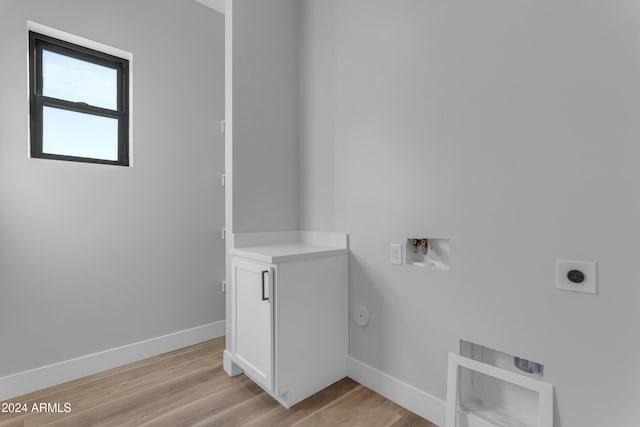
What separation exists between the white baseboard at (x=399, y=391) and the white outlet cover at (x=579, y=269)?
2.74 feet

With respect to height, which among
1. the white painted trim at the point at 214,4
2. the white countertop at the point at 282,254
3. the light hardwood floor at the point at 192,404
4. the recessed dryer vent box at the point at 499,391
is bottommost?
the light hardwood floor at the point at 192,404

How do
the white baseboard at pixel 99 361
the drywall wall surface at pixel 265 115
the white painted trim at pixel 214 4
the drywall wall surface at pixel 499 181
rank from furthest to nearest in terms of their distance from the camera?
the white painted trim at pixel 214 4, the drywall wall surface at pixel 265 115, the white baseboard at pixel 99 361, the drywall wall surface at pixel 499 181

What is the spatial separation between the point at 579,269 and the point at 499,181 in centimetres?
45

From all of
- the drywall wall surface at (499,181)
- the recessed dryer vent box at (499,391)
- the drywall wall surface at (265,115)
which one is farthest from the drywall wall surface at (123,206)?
the recessed dryer vent box at (499,391)

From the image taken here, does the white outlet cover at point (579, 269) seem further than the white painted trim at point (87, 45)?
No

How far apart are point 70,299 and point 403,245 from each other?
227 cm

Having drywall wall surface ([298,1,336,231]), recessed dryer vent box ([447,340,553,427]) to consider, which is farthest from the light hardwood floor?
drywall wall surface ([298,1,336,231])

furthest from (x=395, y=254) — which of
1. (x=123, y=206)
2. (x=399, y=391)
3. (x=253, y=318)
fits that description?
(x=123, y=206)

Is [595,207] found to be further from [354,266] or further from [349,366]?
[349,366]

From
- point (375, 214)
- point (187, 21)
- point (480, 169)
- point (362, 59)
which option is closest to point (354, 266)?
point (375, 214)

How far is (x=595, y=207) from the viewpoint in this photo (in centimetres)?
112

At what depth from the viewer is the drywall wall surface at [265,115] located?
2111mm

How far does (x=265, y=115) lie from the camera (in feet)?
7.35

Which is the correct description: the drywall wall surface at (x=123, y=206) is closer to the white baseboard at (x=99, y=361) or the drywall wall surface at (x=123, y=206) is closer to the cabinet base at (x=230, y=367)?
the white baseboard at (x=99, y=361)
